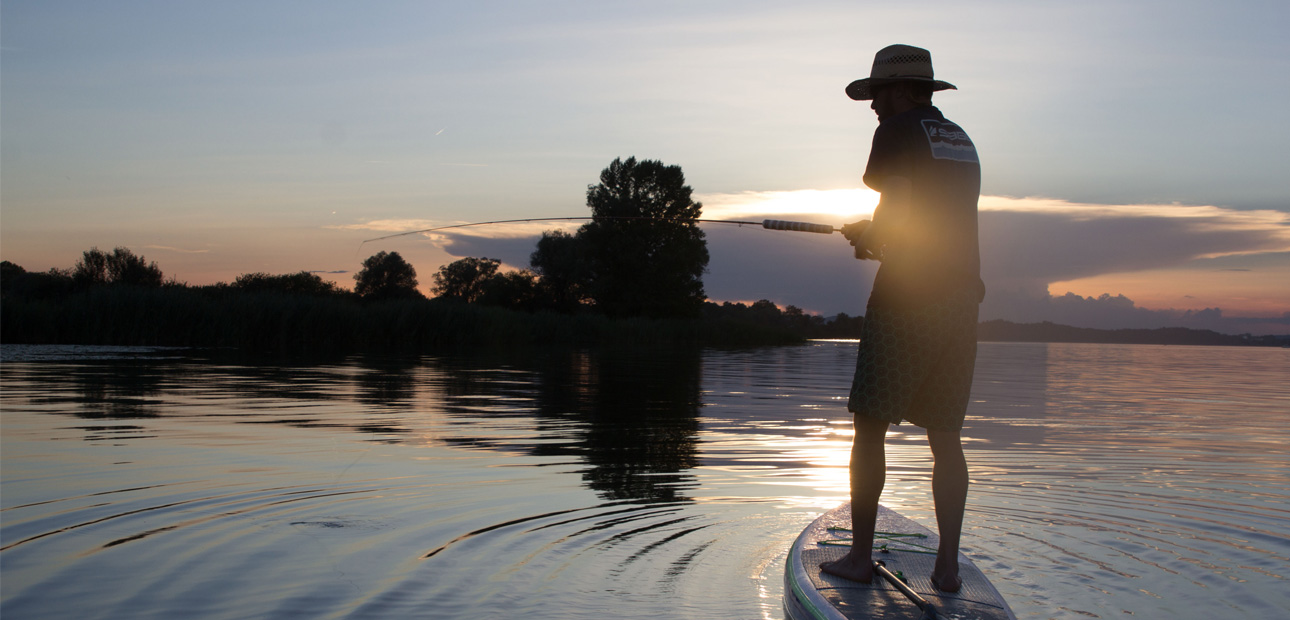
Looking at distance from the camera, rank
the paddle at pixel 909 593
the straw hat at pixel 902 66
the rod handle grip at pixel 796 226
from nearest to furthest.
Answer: the paddle at pixel 909 593, the straw hat at pixel 902 66, the rod handle grip at pixel 796 226

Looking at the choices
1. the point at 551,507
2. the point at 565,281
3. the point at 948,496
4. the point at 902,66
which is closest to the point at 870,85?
the point at 902,66

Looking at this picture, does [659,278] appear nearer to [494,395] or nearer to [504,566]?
[494,395]

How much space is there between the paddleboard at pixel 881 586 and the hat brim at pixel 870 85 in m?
1.70

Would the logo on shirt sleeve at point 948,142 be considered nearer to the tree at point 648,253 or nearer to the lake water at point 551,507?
the lake water at point 551,507

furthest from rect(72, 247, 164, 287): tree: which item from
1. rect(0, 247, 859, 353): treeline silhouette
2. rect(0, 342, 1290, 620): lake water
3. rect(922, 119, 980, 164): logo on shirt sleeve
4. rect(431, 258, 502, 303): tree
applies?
rect(431, 258, 502, 303): tree

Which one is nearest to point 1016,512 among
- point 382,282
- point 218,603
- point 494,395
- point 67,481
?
point 218,603

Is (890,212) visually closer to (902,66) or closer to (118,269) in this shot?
(902,66)

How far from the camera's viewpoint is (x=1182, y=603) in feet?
9.05

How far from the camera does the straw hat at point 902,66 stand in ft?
9.39

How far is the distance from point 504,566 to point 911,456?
3.73 meters

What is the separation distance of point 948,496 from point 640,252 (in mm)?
46988

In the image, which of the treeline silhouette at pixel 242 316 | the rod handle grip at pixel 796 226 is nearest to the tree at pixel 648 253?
the treeline silhouette at pixel 242 316

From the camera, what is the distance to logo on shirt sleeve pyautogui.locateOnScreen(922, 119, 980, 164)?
2729mm

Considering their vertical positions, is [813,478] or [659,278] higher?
[659,278]
